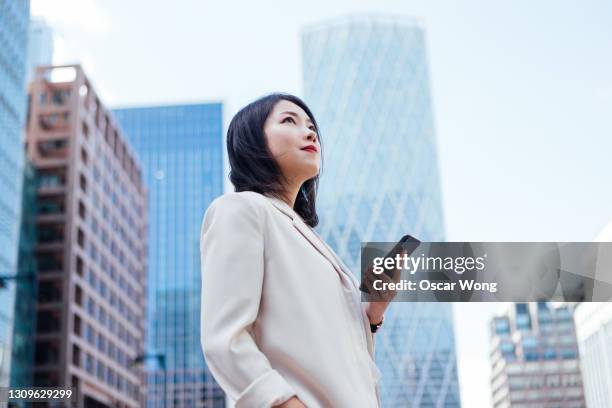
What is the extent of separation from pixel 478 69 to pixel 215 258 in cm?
573

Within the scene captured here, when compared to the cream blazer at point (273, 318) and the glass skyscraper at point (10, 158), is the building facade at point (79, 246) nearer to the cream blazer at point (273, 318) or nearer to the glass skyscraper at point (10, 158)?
the glass skyscraper at point (10, 158)

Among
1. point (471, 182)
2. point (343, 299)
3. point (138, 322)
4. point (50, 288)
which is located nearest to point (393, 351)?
point (138, 322)

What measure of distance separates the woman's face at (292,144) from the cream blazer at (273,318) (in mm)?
137

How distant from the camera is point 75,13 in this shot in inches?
233

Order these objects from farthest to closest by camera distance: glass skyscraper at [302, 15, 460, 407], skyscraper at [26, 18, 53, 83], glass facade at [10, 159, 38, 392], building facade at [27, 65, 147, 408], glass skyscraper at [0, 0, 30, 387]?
glass skyscraper at [302, 15, 460, 407], building facade at [27, 65, 147, 408], glass facade at [10, 159, 38, 392], glass skyscraper at [0, 0, 30, 387], skyscraper at [26, 18, 53, 83]

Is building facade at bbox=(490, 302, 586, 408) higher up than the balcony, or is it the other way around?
the balcony

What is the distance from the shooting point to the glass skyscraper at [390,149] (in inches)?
1561

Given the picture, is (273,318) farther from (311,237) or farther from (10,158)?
A: (10,158)

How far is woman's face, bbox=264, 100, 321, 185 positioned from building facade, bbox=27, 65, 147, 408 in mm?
35999

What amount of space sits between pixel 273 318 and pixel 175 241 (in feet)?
209

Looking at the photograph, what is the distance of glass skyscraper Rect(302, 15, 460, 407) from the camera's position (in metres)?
39.7

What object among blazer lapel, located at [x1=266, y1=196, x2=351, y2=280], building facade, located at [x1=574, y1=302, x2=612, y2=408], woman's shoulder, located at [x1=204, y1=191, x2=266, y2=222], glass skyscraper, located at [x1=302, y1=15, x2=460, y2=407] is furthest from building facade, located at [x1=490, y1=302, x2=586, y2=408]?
glass skyscraper, located at [x1=302, y1=15, x2=460, y2=407]

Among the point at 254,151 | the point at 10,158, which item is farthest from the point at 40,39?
the point at 10,158

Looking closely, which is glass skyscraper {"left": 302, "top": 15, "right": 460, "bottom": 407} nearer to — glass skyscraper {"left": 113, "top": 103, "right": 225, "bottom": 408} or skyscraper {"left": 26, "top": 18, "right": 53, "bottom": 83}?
skyscraper {"left": 26, "top": 18, "right": 53, "bottom": 83}
